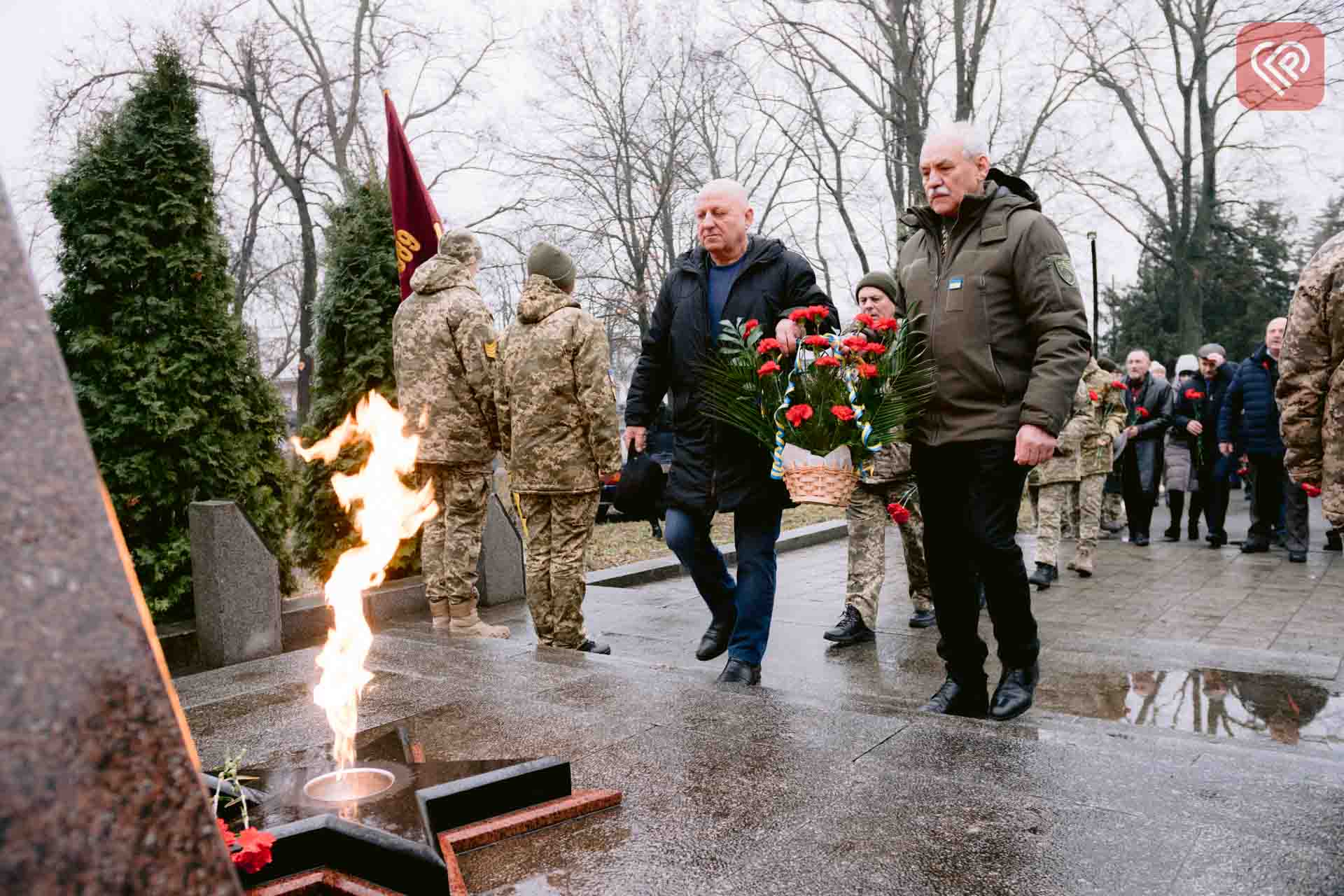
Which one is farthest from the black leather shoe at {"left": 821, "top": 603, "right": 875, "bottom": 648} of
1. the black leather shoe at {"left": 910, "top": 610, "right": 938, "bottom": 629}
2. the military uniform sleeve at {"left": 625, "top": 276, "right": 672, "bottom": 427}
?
the military uniform sleeve at {"left": 625, "top": 276, "right": 672, "bottom": 427}

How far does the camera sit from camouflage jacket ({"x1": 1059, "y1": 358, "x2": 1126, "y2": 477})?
8.21m

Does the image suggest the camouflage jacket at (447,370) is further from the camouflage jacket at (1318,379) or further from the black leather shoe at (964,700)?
the camouflage jacket at (1318,379)

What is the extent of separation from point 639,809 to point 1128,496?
33.6 feet

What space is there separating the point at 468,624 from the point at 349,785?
3.35m

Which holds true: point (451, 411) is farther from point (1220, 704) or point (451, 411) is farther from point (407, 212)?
point (1220, 704)

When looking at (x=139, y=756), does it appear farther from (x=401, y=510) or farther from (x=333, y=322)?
(x=333, y=322)

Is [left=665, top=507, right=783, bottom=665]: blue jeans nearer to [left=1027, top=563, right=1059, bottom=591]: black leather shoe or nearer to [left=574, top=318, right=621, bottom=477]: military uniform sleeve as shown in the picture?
[left=574, top=318, right=621, bottom=477]: military uniform sleeve

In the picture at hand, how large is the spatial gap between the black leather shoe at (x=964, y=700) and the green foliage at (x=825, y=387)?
991mm

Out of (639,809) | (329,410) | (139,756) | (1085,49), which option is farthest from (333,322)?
(1085,49)

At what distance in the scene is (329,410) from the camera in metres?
7.61

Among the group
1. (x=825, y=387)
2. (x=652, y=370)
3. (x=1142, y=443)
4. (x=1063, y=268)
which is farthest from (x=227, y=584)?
(x=1142, y=443)

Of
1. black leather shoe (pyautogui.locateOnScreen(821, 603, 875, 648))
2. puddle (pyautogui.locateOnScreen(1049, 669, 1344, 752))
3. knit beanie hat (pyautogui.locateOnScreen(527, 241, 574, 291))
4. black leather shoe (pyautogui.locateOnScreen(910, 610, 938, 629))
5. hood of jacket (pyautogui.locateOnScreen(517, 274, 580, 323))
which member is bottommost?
puddle (pyautogui.locateOnScreen(1049, 669, 1344, 752))

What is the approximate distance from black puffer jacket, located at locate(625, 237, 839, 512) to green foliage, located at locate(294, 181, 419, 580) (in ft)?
10.7

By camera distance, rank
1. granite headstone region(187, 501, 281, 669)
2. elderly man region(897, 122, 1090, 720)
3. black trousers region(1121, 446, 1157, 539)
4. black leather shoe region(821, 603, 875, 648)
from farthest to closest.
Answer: black trousers region(1121, 446, 1157, 539) < black leather shoe region(821, 603, 875, 648) < granite headstone region(187, 501, 281, 669) < elderly man region(897, 122, 1090, 720)
